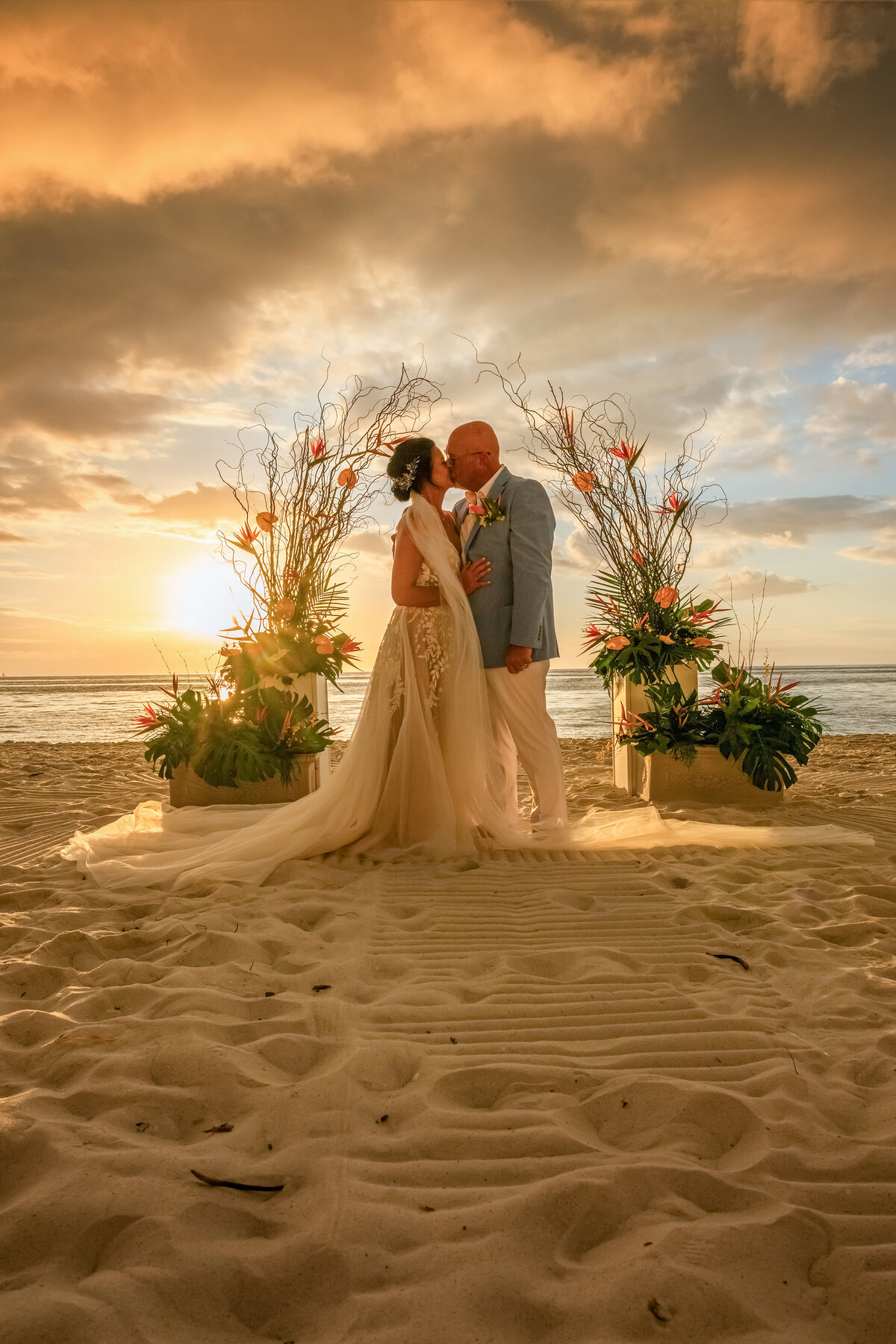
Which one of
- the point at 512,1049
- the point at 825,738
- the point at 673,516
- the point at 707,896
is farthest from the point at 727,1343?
the point at 825,738

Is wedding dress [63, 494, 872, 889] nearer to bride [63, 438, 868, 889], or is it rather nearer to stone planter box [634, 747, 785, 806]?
bride [63, 438, 868, 889]

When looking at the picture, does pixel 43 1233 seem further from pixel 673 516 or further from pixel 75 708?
pixel 75 708

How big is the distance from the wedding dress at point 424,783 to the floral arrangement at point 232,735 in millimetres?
1138

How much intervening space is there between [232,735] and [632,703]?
3.06 meters

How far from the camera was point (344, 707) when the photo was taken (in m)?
23.2

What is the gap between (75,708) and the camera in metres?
23.3

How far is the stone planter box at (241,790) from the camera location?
5.86 m

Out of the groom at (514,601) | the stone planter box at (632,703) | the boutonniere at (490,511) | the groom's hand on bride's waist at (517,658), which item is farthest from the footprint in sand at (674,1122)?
the stone planter box at (632,703)

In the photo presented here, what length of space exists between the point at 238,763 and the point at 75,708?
1970 cm

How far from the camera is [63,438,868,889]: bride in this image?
14.5 ft

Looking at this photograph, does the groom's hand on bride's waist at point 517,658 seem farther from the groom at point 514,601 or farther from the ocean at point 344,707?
the ocean at point 344,707

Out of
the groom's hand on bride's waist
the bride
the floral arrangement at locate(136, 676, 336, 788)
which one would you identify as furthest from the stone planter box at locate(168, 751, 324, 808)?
the groom's hand on bride's waist

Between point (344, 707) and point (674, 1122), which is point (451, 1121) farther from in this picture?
point (344, 707)

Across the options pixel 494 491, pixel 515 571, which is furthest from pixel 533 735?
pixel 494 491
